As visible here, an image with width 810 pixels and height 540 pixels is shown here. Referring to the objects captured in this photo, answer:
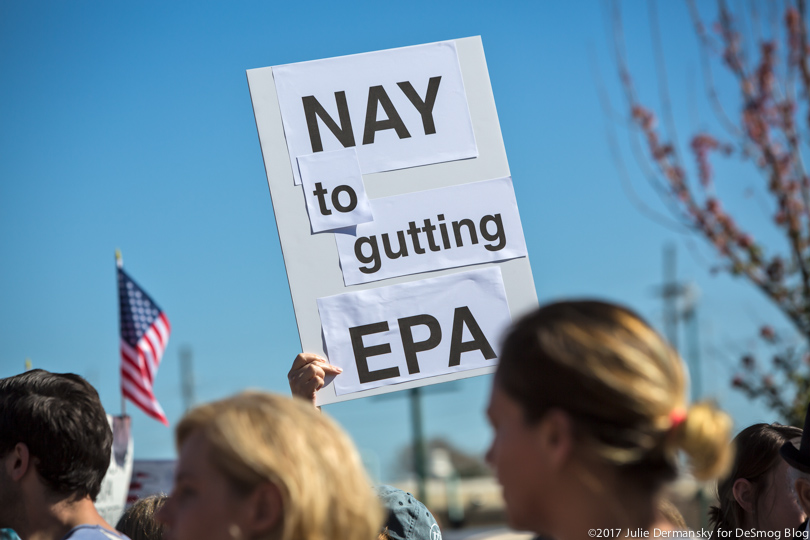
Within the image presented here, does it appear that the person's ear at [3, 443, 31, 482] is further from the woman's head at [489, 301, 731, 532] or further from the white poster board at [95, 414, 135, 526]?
the white poster board at [95, 414, 135, 526]

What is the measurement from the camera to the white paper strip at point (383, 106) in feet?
11.4

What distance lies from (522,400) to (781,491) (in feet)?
6.79

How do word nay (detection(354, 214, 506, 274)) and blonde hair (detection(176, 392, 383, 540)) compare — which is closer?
blonde hair (detection(176, 392, 383, 540))

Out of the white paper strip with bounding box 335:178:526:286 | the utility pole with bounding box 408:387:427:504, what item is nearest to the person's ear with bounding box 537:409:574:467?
the white paper strip with bounding box 335:178:526:286

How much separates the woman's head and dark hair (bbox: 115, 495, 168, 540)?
2.14 m

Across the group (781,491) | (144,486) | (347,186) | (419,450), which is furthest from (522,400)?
(419,450)

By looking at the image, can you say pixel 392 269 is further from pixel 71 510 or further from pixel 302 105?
pixel 71 510

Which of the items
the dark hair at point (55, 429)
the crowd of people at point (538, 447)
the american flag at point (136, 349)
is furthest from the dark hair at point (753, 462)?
the american flag at point (136, 349)

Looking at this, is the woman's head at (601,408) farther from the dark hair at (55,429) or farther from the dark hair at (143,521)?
the dark hair at (143,521)

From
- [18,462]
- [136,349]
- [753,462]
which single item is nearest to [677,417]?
[753,462]

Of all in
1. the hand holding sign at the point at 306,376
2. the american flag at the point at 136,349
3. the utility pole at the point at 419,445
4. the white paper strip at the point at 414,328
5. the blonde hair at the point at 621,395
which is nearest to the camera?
the blonde hair at the point at 621,395

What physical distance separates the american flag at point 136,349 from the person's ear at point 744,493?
6.85m

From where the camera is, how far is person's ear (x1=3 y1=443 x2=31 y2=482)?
289 centimetres

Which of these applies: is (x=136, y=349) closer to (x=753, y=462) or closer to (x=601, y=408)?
(x=753, y=462)
